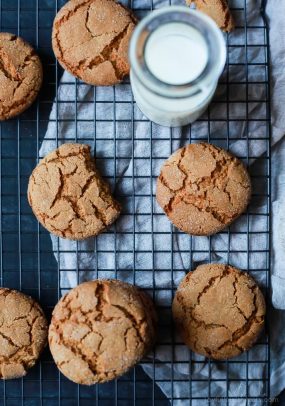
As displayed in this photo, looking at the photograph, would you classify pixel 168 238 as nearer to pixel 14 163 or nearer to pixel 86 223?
pixel 86 223

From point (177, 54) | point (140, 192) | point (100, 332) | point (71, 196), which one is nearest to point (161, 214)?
point (140, 192)

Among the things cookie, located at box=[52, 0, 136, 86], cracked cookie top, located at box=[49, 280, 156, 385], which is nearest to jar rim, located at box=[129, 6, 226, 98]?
cookie, located at box=[52, 0, 136, 86]


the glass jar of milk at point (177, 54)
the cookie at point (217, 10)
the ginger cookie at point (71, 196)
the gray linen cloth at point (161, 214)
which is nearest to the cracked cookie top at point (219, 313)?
the gray linen cloth at point (161, 214)

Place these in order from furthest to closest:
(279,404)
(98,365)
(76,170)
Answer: (279,404) < (76,170) < (98,365)

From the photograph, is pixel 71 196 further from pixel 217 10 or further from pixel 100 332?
pixel 217 10

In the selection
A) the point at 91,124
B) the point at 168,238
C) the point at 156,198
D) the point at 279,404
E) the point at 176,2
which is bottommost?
the point at 279,404

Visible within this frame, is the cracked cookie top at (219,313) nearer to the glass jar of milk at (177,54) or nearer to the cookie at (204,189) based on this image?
the cookie at (204,189)

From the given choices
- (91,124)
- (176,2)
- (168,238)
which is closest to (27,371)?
(168,238)
